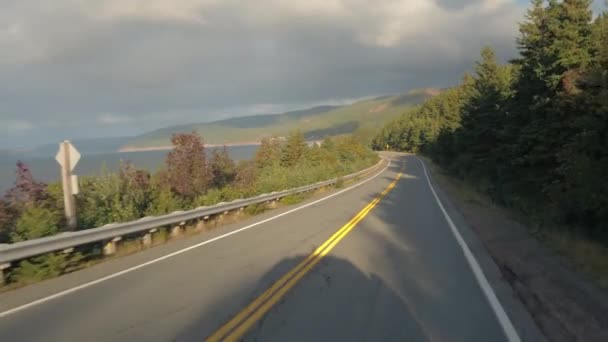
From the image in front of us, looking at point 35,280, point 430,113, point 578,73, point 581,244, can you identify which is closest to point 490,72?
point 578,73

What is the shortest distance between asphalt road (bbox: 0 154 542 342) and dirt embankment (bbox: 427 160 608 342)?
0.30 m

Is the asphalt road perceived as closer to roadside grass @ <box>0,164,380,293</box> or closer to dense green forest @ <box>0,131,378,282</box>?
roadside grass @ <box>0,164,380,293</box>

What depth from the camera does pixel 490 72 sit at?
52906mm

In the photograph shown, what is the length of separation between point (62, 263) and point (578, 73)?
1950 cm

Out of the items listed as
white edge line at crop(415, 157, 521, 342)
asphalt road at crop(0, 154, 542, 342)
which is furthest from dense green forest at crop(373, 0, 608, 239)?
asphalt road at crop(0, 154, 542, 342)

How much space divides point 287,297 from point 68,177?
719cm

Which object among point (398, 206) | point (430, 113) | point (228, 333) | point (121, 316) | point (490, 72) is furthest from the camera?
point (430, 113)

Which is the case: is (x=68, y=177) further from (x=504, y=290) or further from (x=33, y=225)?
(x=504, y=290)

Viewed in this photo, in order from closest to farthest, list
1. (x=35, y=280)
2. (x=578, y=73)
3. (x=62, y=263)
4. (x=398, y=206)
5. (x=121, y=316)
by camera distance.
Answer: (x=121, y=316) → (x=35, y=280) → (x=62, y=263) → (x=578, y=73) → (x=398, y=206)

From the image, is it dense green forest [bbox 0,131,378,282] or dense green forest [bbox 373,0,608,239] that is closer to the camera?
dense green forest [bbox 0,131,378,282]

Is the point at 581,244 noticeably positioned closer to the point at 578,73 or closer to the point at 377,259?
the point at 377,259

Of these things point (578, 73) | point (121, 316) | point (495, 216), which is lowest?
point (495, 216)

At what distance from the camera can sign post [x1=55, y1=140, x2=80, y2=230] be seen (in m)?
12.1

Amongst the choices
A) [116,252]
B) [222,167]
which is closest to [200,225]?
[116,252]
